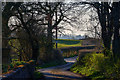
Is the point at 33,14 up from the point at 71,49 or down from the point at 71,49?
up

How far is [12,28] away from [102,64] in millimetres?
8359

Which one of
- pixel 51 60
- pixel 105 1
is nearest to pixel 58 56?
pixel 51 60

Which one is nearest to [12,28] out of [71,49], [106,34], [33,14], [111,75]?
[33,14]

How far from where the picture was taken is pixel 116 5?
445 inches

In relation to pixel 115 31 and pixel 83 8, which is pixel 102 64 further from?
pixel 83 8

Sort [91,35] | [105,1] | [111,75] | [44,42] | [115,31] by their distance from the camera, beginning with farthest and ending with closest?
[44,42] < [91,35] < [105,1] < [115,31] < [111,75]

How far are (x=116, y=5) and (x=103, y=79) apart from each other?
4.02m

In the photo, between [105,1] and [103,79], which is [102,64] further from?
[105,1]

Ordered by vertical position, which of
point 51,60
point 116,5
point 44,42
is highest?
point 116,5

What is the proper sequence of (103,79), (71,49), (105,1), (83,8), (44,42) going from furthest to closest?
(71,49), (44,42), (83,8), (105,1), (103,79)

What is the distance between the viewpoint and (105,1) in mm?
13203

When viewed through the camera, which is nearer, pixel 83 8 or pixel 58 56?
pixel 83 8

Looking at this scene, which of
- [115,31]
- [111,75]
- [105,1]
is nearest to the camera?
[111,75]

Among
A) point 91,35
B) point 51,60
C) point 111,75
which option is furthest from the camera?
point 51,60
